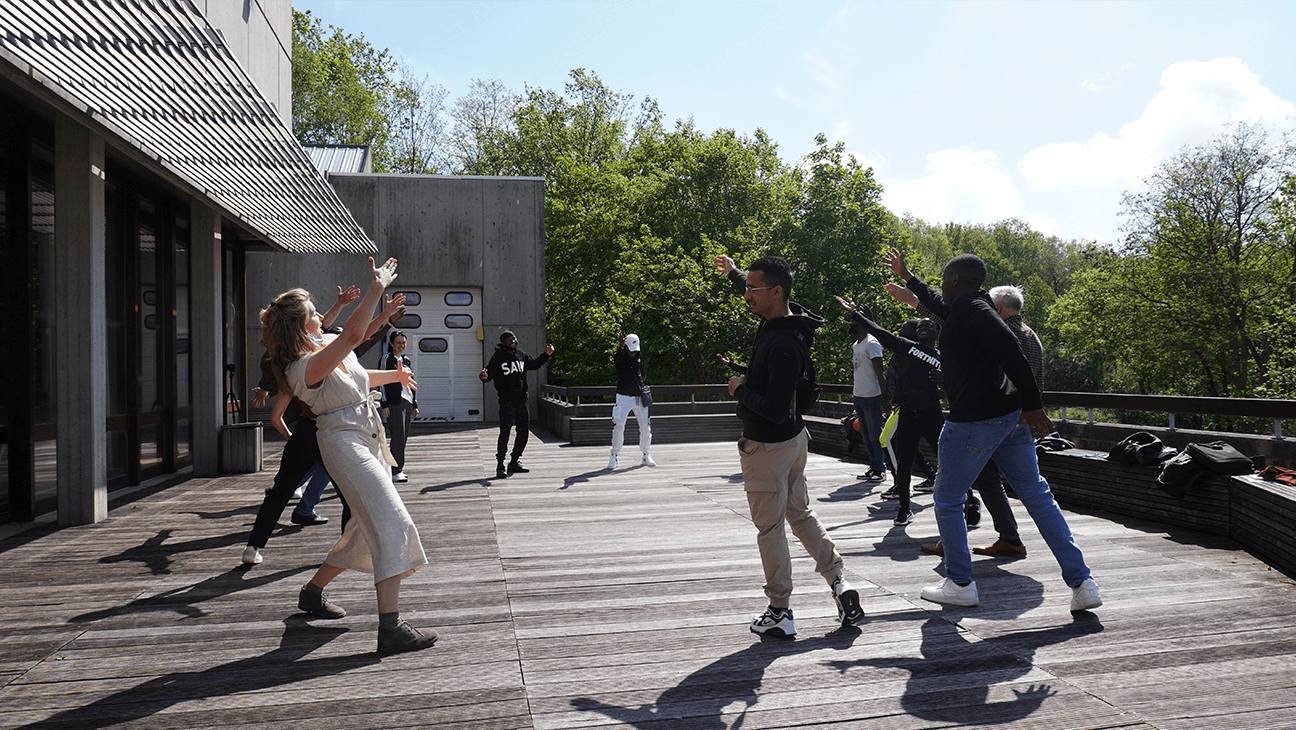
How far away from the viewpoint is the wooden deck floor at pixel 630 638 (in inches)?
134

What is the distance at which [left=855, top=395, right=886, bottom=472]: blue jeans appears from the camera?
399 inches

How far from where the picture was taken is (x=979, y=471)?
189 inches

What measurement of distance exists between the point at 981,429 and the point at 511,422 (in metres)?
7.65

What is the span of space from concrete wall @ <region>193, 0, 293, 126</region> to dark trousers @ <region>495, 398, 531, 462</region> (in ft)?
17.6

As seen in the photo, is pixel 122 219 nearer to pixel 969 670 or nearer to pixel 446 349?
pixel 969 670

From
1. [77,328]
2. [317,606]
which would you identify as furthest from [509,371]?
[317,606]

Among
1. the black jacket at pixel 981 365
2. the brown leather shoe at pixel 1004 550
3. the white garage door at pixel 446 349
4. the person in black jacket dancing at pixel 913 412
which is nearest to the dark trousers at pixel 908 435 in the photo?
the person in black jacket dancing at pixel 913 412

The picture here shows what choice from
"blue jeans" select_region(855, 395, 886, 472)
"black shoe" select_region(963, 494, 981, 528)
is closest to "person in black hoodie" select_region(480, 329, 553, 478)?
"blue jeans" select_region(855, 395, 886, 472)

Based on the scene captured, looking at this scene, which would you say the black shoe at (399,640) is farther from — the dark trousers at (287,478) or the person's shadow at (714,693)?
the dark trousers at (287,478)

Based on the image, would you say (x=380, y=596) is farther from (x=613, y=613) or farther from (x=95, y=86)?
(x=95, y=86)

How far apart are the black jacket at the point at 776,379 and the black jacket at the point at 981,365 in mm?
952

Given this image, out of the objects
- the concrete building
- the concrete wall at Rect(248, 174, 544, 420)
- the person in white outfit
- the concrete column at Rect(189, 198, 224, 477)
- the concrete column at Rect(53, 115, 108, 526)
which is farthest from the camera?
the concrete wall at Rect(248, 174, 544, 420)

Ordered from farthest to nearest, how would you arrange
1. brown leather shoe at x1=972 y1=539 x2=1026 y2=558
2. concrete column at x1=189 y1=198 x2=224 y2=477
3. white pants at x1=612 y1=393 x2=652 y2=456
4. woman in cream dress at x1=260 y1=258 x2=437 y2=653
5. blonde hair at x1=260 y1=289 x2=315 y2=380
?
white pants at x1=612 y1=393 x2=652 y2=456
concrete column at x1=189 y1=198 x2=224 y2=477
brown leather shoe at x1=972 y1=539 x2=1026 y2=558
blonde hair at x1=260 y1=289 x2=315 y2=380
woman in cream dress at x1=260 y1=258 x2=437 y2=653

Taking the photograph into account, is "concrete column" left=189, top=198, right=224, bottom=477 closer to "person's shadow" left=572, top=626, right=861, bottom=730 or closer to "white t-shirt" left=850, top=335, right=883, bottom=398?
"white t-shirt" left=850, top=335, right=883, bottom=398
